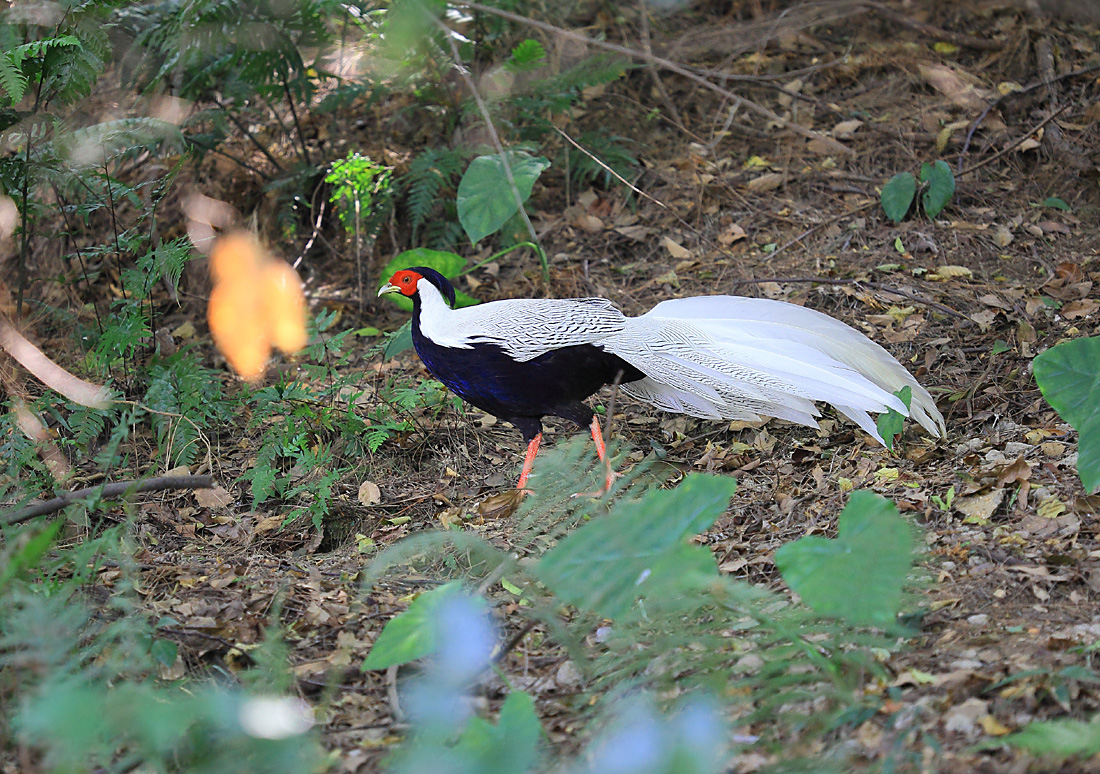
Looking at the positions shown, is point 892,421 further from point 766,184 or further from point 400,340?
point 766,184

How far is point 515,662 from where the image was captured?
2086 mm

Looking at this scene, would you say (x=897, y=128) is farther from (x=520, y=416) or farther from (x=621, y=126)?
(x=520, y=416)

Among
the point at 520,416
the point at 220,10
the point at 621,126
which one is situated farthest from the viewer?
the point at 621,126

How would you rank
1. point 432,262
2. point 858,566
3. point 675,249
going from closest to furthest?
point 858,566
point 432,262
point 675,249

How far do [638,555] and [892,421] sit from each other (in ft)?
3.89

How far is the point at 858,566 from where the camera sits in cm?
167

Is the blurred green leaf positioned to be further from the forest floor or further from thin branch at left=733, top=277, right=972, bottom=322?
thin branch at left=733, top=277, right=972, bottom=322

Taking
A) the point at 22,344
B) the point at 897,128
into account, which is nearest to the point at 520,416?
the point at 22,344

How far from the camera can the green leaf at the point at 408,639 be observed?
176 centimetres

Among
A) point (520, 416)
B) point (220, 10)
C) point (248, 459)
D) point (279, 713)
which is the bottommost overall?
point (248, 459)

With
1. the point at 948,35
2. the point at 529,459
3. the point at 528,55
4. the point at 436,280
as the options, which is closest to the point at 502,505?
the point at 529,459

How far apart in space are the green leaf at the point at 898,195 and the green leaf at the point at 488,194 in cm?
159

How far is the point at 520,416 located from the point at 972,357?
166 centimetres

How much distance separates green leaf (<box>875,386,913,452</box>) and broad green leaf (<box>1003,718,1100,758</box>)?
1.16 meters
